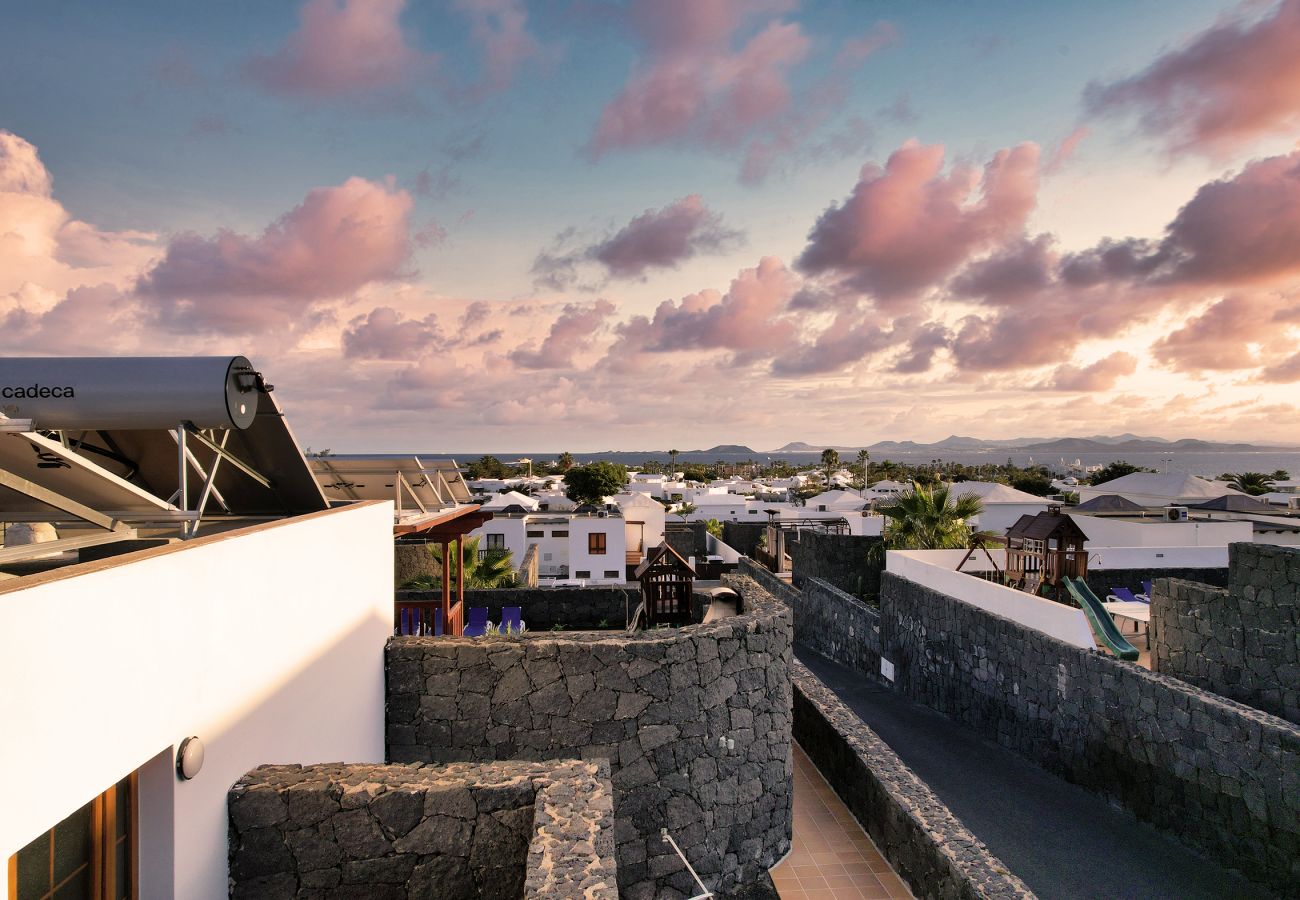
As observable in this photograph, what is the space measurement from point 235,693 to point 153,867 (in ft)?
3.14

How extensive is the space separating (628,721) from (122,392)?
201 inches

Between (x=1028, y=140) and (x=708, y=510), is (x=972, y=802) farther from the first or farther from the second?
(x=708, y=510)

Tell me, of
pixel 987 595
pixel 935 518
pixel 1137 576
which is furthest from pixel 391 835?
pixel 1137 576

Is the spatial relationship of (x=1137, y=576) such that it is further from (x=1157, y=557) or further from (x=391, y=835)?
(x=391, y=835)

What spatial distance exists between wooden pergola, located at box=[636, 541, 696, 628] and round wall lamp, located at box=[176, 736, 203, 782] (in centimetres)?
743

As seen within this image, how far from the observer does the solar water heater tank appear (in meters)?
4.14

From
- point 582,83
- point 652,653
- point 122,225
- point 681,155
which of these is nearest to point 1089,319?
point 681,155

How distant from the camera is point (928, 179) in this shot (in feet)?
55.2

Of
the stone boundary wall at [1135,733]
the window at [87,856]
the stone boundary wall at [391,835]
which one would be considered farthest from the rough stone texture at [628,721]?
the stone boundary wall at [1135,733]

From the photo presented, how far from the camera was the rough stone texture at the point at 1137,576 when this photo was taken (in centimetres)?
1911

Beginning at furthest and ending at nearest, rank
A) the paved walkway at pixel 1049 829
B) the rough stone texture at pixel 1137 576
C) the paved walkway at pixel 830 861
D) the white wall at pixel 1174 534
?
the white wall at pixel 1174 534 → the rough stone texture at pixel 1137 576 → the paved walkway at pixel 1049 829 → the paved walkway at pixel 830 861

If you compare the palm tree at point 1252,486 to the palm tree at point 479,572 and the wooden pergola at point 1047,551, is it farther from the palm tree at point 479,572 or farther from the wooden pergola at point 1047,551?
the palm tree at point 479,572

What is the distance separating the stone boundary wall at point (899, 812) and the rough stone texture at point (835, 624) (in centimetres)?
628

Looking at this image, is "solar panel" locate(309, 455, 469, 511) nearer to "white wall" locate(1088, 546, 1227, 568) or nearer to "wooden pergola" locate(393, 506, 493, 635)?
"wooden pergola" locate(393, 506, 493, 635)
